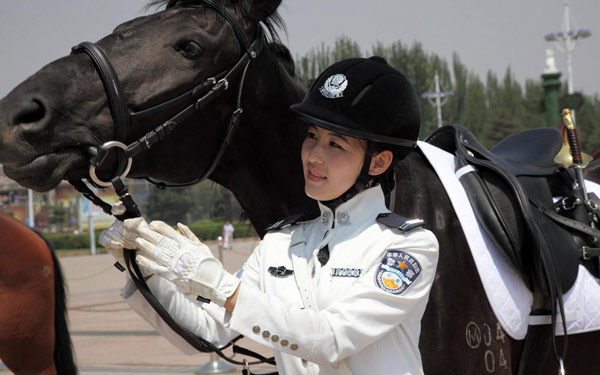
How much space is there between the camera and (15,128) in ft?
6.06

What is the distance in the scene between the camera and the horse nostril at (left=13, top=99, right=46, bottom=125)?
1.86 m

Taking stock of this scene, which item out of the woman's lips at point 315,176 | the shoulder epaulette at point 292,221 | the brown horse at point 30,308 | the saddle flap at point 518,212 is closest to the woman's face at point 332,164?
the woman's lips at point 315,176

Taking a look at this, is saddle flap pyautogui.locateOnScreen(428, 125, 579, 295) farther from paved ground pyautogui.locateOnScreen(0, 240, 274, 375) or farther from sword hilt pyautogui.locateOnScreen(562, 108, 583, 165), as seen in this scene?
paved ground pyautogui.locateOnScreen(0, 240, 274, 375)

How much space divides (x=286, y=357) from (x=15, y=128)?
99 centimetres

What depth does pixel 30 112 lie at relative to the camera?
6.15 ft

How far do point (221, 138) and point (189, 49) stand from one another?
363 mm

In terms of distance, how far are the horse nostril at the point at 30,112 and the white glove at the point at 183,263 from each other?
20.9 inches

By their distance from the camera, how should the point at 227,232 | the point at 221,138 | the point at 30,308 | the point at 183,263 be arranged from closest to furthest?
the point at 183,263 < the point at 221,138 < the point at 30,308 < the point at 227,232

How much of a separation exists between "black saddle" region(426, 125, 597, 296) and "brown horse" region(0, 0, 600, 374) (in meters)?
0.14

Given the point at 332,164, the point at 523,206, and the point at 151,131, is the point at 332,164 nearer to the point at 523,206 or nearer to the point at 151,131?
the point at 151,131

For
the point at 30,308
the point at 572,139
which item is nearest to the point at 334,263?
the point at 572,139

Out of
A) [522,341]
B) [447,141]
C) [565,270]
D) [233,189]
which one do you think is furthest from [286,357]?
[447,141]

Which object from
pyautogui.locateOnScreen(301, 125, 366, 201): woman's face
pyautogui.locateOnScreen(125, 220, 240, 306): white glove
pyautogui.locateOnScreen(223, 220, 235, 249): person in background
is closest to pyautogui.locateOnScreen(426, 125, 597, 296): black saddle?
pyautogui.locateOnScreen(301, 125, 366, 201): woman's face

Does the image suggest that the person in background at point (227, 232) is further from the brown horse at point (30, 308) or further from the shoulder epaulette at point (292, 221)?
the shoulder epaulette at point (292, 221)
